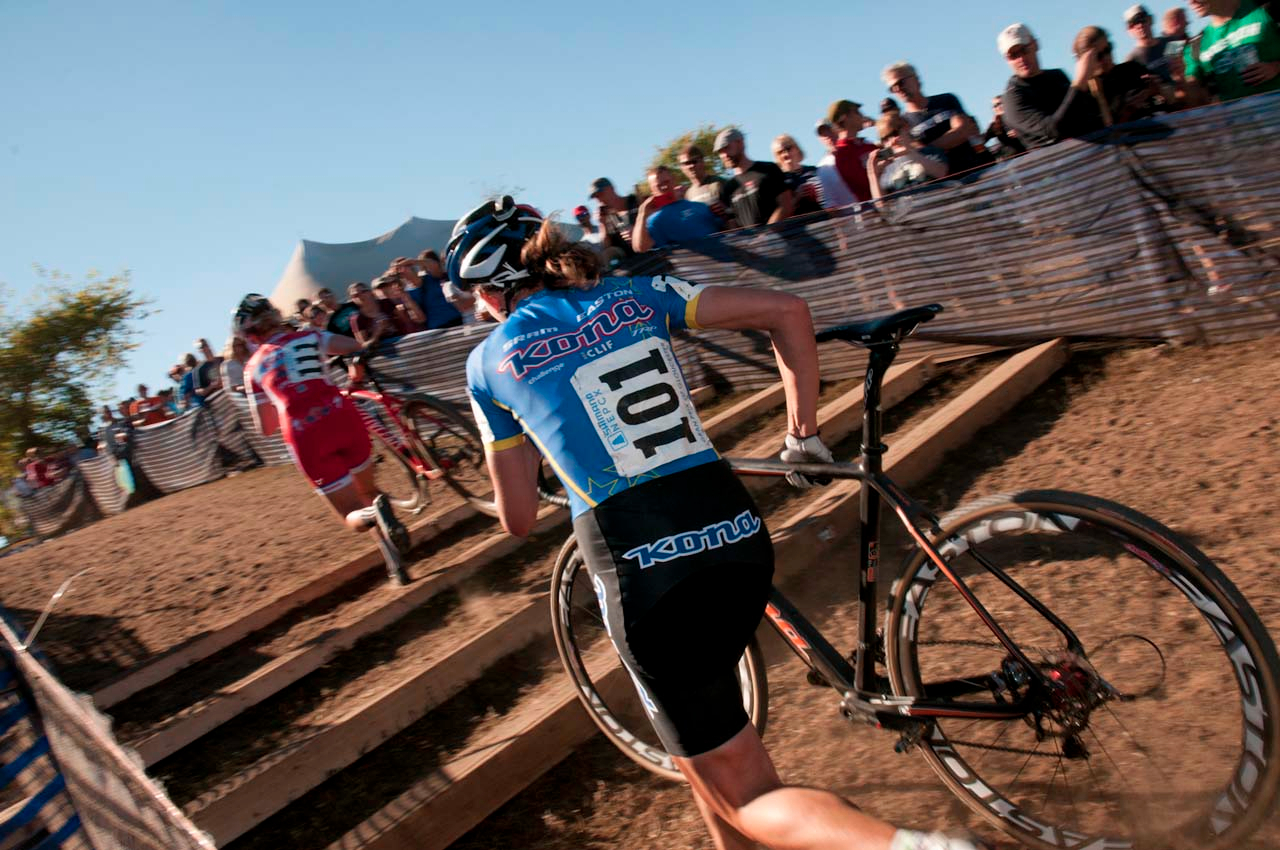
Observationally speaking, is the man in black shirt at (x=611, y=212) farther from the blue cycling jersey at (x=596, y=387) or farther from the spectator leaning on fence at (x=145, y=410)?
the spectator leaning on fence at (x=145, y=410)

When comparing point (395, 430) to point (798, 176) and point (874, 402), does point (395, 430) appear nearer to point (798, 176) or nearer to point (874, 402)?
point (798, 176)

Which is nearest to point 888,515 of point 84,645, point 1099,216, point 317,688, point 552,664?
point 552,664

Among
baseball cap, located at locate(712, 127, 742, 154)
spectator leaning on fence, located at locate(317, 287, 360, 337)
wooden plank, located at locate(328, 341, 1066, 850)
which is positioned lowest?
wooden plank, located at locate(328, 341, 1066, 850)

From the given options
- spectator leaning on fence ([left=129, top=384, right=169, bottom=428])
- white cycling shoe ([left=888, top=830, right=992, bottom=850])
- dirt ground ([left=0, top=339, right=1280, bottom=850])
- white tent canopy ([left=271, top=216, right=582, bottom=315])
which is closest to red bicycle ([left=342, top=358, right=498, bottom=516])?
dirt ground ([left=0, top=339, right=1280, bottom=850])

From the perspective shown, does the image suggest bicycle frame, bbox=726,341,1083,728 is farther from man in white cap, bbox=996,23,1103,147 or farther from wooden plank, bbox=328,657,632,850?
man in white cap, bbox=996,23,1103,147

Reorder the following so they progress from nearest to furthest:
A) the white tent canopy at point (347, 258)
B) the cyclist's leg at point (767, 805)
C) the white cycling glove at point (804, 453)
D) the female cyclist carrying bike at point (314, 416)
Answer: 1. the cyclist's leg at point (767, 805)
2. the white cycling glove at point (804, 453)
3. the female cyclist carrying bike at point (314, 416)
4. the white tent canopy at point (347, 258)

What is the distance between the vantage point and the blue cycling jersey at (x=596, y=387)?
251cm

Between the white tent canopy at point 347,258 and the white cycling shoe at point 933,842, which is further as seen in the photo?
the white tent canopy at point 347,258

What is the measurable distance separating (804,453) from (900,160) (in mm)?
5170

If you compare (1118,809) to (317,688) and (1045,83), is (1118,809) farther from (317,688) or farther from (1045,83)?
(1045,83)

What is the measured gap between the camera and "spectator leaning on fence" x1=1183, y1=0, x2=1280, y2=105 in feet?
20.0

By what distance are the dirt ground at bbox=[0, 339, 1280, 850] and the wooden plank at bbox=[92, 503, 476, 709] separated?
0.59 meters

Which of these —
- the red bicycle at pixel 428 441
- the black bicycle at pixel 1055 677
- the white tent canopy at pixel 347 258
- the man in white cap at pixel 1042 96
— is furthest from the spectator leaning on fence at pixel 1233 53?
the white tent canopy at pixel 347 258

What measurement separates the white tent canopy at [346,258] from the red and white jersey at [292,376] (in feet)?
82.7
